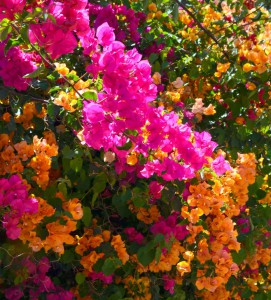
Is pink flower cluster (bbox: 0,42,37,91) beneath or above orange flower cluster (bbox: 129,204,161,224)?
above

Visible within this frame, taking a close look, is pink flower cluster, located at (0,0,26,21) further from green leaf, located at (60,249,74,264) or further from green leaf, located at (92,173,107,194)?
green leaf, located at (60,249,74,264)

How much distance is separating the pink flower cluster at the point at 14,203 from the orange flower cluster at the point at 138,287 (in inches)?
26.0

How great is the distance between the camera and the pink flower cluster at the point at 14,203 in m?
1.42

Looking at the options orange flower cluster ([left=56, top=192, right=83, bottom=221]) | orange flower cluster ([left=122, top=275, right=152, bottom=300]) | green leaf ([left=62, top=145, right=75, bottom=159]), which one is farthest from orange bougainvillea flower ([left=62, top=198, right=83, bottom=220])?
orange flower cluster ([left=122, top=275, right=152, bottom=300])

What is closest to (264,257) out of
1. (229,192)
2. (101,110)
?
(229,192)

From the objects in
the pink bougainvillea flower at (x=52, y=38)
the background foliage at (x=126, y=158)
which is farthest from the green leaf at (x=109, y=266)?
the pink bougainvillea flower at (x=52, y=38)

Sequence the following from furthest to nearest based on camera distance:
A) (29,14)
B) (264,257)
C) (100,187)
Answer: (264,257)
(100,187)
(29,14)

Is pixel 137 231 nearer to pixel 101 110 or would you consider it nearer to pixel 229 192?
pixel 229 192

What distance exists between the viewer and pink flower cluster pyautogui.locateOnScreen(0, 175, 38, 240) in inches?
55.8

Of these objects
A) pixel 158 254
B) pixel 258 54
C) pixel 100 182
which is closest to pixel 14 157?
pixel 100 182

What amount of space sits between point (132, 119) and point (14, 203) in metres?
0.32

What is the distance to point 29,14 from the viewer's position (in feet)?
4.18

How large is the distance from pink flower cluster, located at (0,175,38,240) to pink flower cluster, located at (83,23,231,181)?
18 centimetres

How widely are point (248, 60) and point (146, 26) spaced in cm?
45
